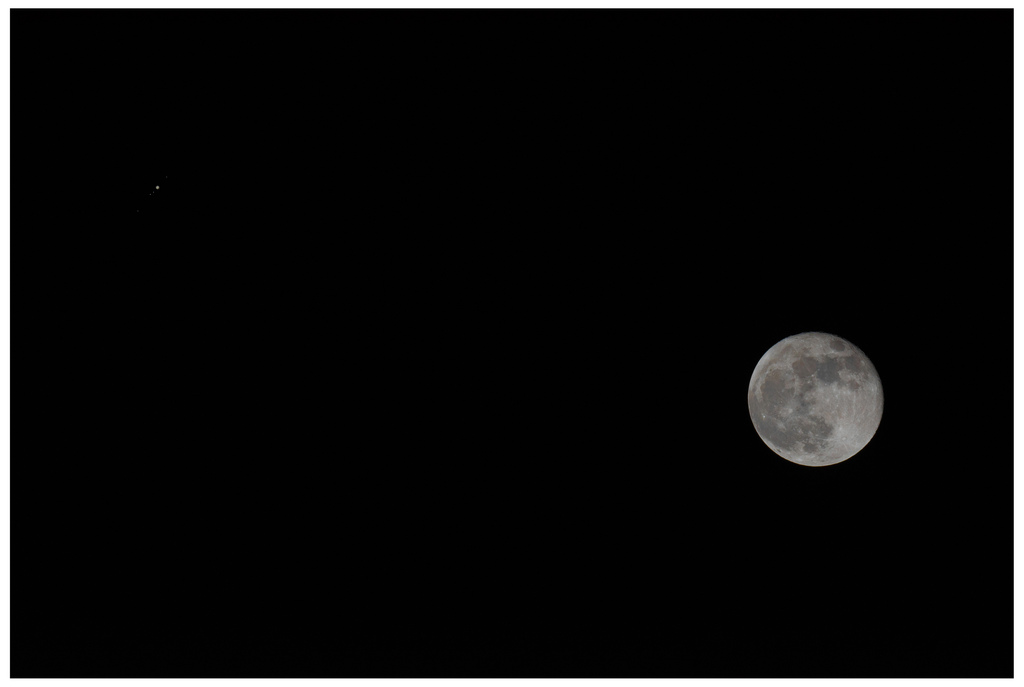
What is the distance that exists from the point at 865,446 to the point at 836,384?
54 centimetres

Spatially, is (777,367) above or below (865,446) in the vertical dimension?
above

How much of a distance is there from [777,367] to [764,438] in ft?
1.62

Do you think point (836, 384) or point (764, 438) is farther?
point (764, 438)

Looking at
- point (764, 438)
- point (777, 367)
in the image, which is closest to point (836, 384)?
point (777, 367)

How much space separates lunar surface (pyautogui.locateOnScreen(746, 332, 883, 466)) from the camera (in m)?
3.27

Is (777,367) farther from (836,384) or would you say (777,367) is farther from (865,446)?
(865,446)

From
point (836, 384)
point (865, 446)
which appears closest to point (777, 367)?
point (836, 384)

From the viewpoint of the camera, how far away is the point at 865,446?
3461 millimetres

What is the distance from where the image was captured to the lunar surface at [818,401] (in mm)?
3271

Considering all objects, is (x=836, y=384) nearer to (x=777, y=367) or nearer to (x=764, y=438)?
(x=777, y=367)

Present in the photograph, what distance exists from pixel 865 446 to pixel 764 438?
2.03ft

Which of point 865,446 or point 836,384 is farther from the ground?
point 836,384

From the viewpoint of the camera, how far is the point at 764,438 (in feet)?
11.7

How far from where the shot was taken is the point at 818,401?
3.27 meters
